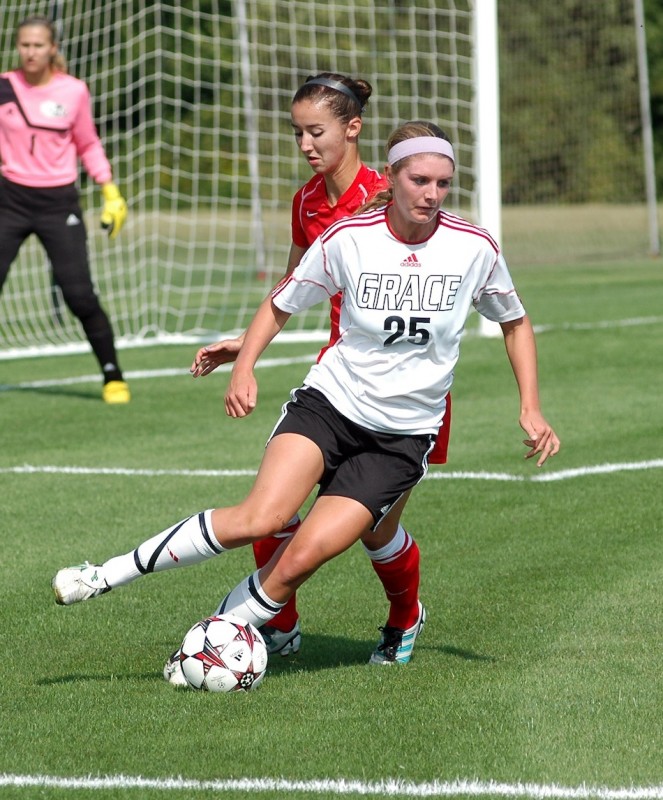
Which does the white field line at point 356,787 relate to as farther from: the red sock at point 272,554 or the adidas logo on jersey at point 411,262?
the adidas logo on jersey at point 411,262

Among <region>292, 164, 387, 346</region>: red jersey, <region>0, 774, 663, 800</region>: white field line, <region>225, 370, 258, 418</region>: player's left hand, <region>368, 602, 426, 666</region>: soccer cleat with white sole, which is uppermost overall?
<region>292, 164, 387, 346</region>: red jersey

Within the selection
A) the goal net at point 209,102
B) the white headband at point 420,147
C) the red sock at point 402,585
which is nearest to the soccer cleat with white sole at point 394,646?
the red sock at point 402,585

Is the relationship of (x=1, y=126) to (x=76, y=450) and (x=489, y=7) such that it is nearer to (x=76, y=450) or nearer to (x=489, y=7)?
(x=76, y=450)

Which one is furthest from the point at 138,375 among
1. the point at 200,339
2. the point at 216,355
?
the point at 216,355

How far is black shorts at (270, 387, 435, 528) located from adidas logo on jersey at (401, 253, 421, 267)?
0.51 m

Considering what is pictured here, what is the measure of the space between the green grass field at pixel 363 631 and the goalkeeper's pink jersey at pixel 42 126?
1766mm

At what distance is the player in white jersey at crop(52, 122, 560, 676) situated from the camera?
4.50 m

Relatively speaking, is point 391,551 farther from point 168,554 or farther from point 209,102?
point 209,102

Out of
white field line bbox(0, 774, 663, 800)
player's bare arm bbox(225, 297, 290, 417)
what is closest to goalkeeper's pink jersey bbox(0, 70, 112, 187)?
player's bare arm bbox(225, 297, 290, 417)

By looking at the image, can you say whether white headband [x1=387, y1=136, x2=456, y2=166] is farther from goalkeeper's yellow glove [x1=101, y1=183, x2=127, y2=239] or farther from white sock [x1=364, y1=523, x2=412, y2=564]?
goalkeeper's yellow glove [x1=101, y1=183, x2=127, y2=239]

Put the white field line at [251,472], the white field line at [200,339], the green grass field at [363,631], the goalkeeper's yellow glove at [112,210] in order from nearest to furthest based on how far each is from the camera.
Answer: the green grass field at [363,631] < the white field line at [251,472] < the goalkeeper's yellow glove at [112,210] < the white field line at [200,339]

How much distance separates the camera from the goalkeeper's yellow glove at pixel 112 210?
1084cm

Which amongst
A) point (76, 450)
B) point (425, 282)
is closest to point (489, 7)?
point (76, 450)

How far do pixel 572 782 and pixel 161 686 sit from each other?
1.47 meters
